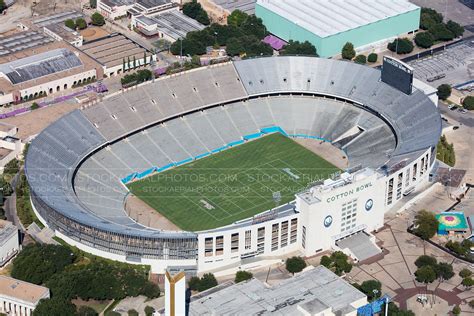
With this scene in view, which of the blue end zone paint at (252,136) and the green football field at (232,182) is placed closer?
the green football field at (232,182)

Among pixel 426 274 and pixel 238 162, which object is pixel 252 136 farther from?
pixel 426 274

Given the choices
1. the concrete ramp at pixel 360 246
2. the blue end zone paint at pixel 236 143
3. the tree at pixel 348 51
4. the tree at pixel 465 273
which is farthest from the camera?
the tree at pixel 348 51

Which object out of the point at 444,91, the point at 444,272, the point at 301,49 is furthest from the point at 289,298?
the point at 301,49

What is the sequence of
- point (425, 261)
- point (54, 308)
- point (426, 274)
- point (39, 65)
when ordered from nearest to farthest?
point (54, 308) < point (426, 274) < point (425, 261) < point (39, 65)

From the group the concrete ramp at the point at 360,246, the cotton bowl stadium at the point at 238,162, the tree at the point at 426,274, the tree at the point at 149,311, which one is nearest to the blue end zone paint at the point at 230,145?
the cotton bowl stadium at the point at 238,162

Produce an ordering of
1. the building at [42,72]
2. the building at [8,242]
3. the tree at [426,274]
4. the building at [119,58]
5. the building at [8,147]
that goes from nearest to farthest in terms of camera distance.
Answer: the tree at [426,274], the building at [8,242], the building at [8,147], the building at [42,72], the building at [119,58]

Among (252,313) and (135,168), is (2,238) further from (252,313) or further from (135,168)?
(252,313)

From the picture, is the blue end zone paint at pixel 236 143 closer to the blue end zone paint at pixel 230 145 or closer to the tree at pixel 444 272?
the blue end zone paint at pixel 230 145

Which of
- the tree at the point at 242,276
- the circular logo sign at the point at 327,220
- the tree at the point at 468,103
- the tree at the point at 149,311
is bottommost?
the tree at the point at 468,103
